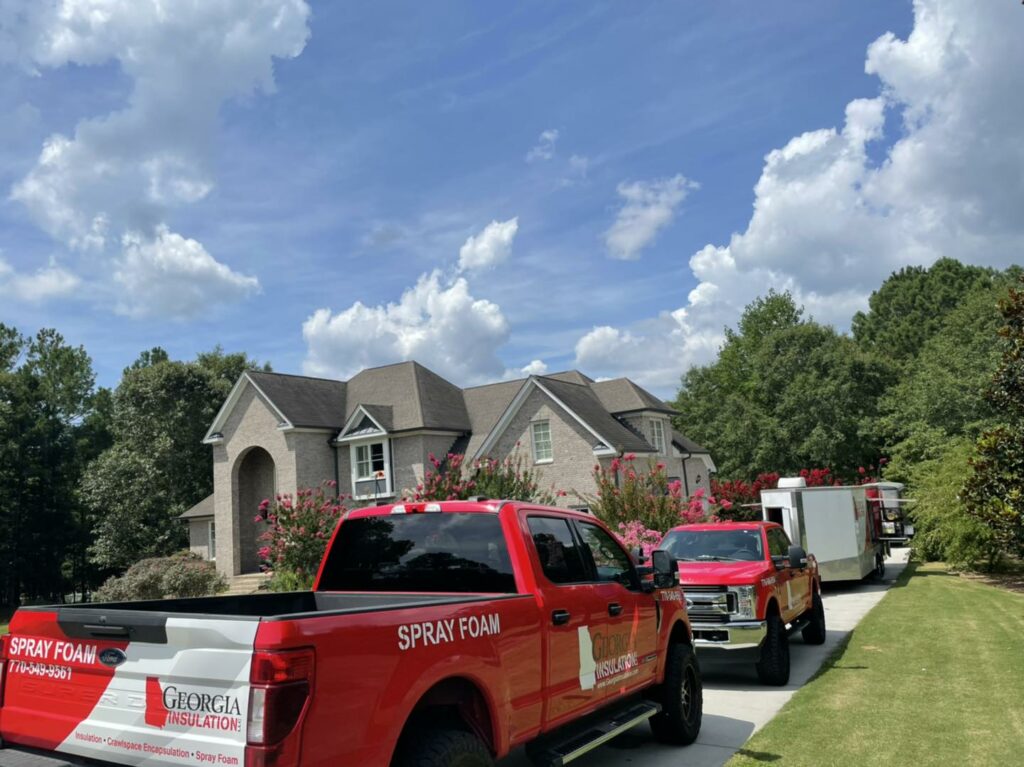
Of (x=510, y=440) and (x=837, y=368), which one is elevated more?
(x=837, y=368)

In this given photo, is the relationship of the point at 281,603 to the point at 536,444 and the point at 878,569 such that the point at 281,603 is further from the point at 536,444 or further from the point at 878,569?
the point at 536,444

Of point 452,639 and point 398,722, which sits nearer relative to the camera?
point 398,722

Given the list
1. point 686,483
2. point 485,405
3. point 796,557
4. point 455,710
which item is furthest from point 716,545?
point 686,483

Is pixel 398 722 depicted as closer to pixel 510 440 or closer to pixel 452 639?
pixel 452 639

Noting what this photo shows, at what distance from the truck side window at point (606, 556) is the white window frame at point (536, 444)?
77.2 feet

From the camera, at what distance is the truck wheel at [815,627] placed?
1316 centimetres

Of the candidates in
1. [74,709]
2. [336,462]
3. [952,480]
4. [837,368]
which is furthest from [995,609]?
[837,368]

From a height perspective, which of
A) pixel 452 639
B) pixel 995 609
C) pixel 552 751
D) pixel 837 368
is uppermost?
pixel 837 368

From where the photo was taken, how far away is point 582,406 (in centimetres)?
3108

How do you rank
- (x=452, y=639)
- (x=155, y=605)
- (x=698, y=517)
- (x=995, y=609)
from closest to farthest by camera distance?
(x=452, y=639) → (x=155, y=605) → (x=995, y=609) → (x=698, y=517)

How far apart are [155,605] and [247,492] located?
32619 millimetres

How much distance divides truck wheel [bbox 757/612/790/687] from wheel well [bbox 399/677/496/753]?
6.43 m

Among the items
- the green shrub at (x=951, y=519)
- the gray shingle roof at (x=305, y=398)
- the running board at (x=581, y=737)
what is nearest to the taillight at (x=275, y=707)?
the running board at (x=581, y=737)

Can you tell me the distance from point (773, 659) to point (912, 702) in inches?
68.2
